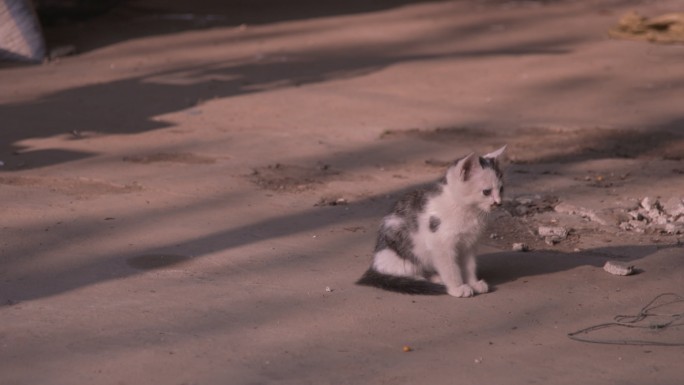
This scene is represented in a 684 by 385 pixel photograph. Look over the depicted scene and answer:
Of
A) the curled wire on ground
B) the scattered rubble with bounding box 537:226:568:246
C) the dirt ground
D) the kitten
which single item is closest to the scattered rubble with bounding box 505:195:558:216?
the dirt ground

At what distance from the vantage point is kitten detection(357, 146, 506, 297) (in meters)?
6.46

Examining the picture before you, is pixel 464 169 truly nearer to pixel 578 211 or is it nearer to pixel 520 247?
pixel 520 247

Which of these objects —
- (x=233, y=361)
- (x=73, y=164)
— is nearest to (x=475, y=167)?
(x=233, y=361)

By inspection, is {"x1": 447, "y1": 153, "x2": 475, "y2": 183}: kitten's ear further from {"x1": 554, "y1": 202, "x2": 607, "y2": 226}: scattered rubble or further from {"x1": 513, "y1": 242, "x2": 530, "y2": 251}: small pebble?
{"x1": 554, "y1": 202, "x2": 607, "y2": 226}: scattered rubble

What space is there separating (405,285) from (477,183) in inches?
30.3

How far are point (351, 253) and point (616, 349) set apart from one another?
7.64 ft

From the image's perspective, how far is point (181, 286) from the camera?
6715 mm

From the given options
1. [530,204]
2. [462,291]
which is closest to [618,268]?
[462,291]

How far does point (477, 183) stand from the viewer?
644 centimetres

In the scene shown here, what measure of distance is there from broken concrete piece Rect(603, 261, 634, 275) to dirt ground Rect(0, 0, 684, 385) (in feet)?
0.32

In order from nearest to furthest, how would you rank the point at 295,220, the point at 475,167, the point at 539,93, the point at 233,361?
the point at 233,361, the point at 475,167, the point at 295,220, the point at 539,93

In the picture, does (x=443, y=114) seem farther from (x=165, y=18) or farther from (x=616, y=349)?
(x=165, y=18)

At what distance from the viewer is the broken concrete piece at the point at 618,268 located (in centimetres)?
690

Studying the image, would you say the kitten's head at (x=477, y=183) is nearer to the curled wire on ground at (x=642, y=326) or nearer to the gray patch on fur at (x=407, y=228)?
the gray patch on fur at (x=407, y=228)
